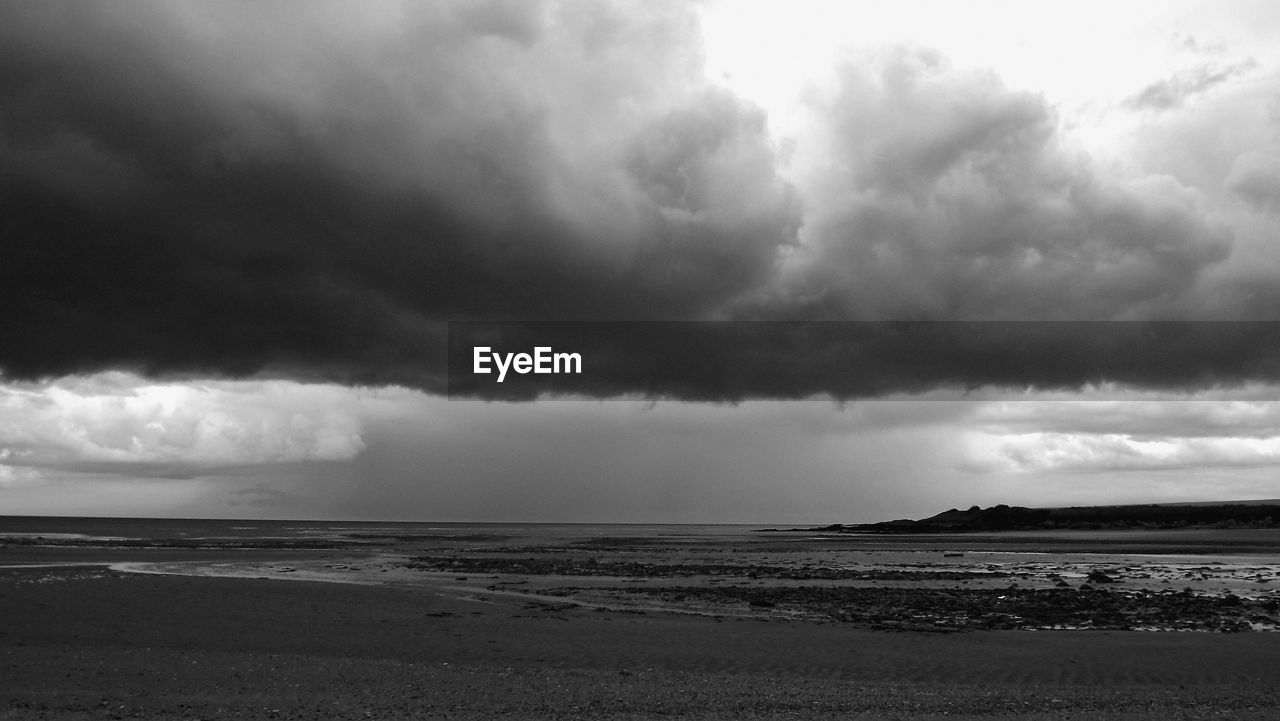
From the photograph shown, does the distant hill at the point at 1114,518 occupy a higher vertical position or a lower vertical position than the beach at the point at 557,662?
lower

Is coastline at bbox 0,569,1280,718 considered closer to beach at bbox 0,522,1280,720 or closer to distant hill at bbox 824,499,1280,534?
beach at bbox 0,522,1280,720

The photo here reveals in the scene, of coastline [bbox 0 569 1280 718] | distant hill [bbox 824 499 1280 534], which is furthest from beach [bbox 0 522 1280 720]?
distant hill [bbox 824 499 1280 534]

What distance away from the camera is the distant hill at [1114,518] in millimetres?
140250

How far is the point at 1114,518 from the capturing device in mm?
157375

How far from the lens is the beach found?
15.0 m

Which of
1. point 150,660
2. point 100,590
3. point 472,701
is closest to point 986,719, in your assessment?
point 472,701

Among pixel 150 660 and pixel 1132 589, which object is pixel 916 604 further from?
pixel 150 660

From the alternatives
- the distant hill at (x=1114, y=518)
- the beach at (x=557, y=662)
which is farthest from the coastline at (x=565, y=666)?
the distant hill at (x=1114, y=518)

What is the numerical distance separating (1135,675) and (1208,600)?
16.1 m

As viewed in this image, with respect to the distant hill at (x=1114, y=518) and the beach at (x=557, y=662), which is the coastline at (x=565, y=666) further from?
the distant hill at (x=1114, y=518)

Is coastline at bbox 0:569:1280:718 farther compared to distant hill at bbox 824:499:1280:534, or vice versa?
distant hill at bbox 824:499:1280:534

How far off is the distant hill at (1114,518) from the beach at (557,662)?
136m

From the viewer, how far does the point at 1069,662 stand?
1991 centimetres

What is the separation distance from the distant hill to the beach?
13581cm
